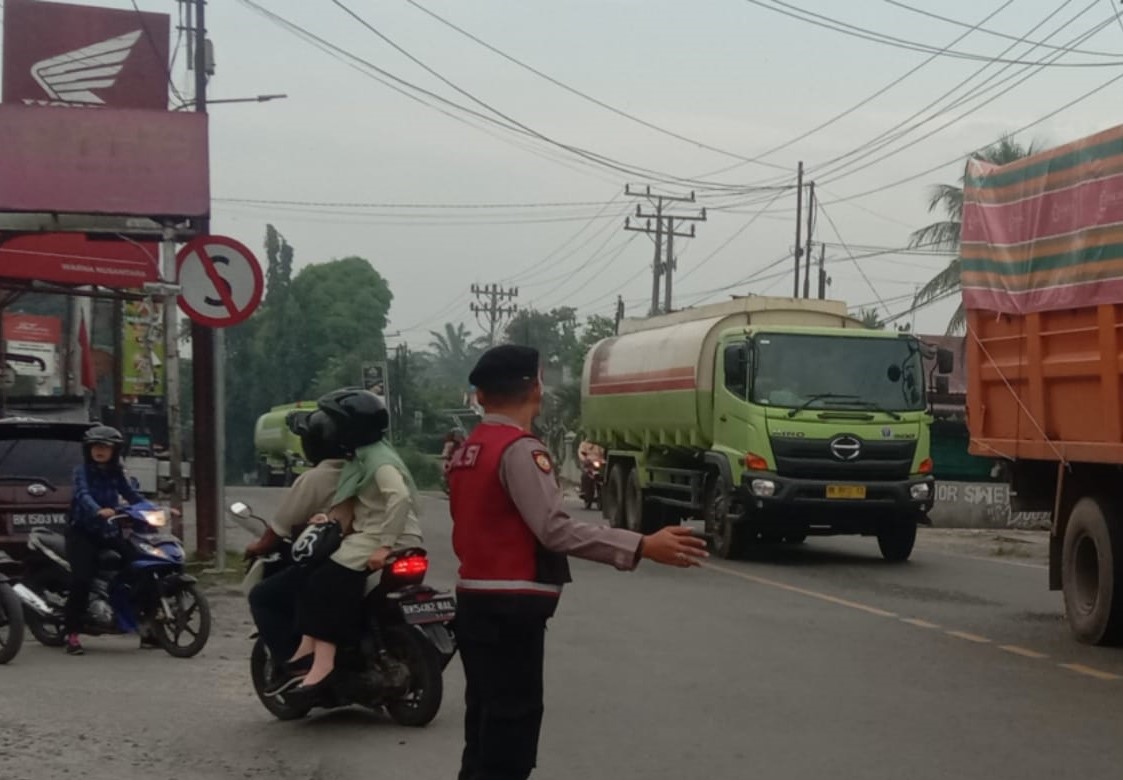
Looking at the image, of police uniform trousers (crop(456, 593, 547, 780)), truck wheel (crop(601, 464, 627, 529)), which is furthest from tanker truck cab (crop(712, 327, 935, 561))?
police uniform trousers (crop(456, 593, 547, 780))

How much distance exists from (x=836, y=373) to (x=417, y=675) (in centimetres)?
1188

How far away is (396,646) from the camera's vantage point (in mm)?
8422

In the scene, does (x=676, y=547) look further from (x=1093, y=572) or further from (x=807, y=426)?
(x=807, y=426)

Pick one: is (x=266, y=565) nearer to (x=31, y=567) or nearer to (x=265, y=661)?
(x=265, y=661)

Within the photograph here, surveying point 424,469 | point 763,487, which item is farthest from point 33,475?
point 424,469

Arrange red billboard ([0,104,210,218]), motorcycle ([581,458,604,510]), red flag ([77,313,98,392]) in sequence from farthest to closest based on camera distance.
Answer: red flag ([77,313,98,392])
motorcycle ([581,458,604,510])
red billboard ([0,104,210,218])

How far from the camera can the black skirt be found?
816cm

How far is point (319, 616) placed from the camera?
818cm

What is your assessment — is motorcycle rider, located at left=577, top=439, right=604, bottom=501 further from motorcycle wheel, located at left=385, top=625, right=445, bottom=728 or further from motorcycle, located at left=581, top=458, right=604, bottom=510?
motorcycle wheel, located at left=385, top=625, right=445, bottom=728

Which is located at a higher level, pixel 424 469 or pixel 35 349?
pixel 35 349

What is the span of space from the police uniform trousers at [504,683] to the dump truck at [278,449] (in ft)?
174

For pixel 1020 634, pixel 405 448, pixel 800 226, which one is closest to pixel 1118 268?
pixel 1020 634

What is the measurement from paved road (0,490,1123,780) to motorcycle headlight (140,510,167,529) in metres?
0.89

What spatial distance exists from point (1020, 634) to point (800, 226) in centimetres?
3672
